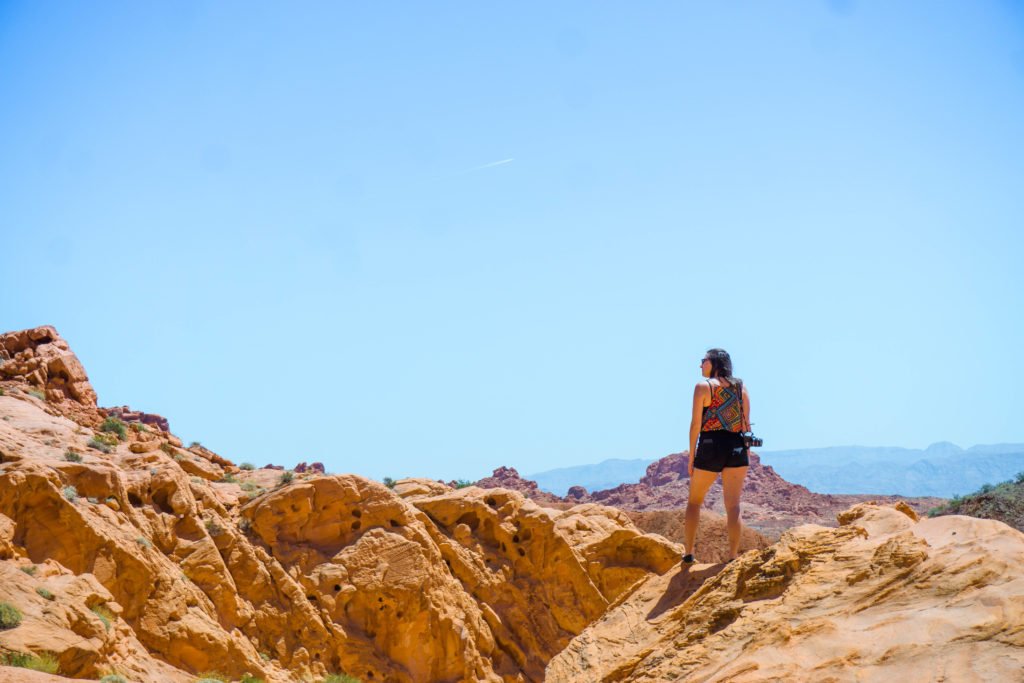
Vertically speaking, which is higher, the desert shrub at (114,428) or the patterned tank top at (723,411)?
the desert shrub at (114,428)

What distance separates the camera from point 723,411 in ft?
27.2

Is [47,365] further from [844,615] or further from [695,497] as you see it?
[844,615]

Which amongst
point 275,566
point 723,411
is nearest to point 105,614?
point 275,566

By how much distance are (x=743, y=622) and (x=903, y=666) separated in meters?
1.53

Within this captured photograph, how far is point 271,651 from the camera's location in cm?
1978

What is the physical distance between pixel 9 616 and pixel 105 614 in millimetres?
3009

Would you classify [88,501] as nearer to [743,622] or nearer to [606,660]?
[606,660]

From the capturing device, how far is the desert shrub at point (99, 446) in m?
20.6

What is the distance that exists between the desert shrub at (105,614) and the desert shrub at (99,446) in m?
5.54

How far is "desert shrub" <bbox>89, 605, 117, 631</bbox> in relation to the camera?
15.1m

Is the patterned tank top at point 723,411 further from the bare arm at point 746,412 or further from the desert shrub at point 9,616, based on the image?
the desert shrub at point 9,616

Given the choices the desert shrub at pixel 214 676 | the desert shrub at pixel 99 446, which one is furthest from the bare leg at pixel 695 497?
the desert shrub at pixel 99 446

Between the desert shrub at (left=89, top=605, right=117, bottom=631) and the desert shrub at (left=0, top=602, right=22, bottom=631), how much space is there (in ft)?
7.30

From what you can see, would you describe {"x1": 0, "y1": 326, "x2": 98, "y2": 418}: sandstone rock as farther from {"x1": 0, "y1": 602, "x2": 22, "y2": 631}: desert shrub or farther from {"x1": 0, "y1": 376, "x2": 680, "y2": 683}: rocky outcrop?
{"x1": 0, "y1": 602, "x2": 22, "y2": 631}: desert shrub
